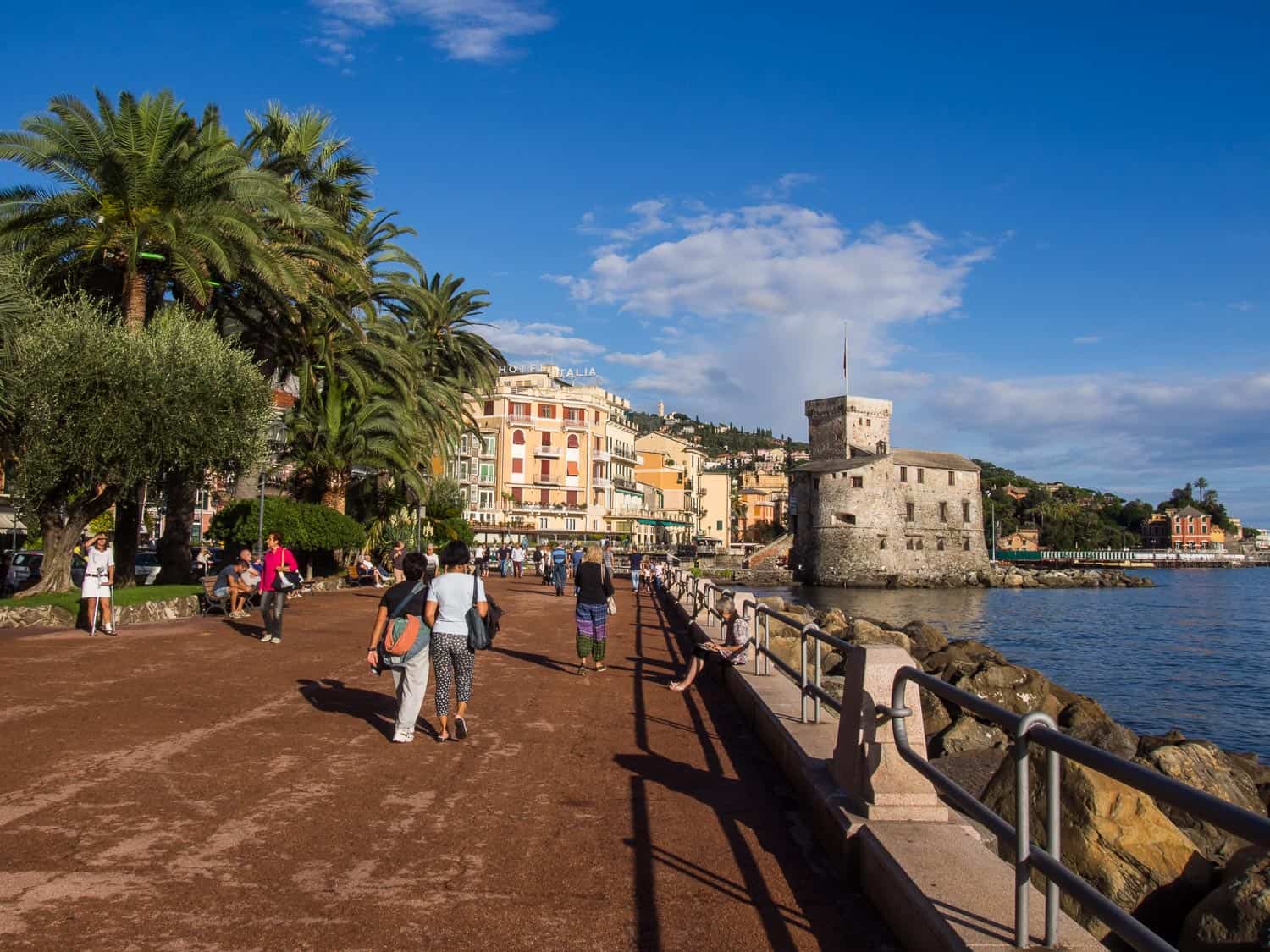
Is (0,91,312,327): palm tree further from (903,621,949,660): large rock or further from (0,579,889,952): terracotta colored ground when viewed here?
(903,621,949,660): large rock

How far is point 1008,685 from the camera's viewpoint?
16797mm

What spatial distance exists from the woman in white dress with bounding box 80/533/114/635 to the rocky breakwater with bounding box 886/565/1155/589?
7465 centimetres

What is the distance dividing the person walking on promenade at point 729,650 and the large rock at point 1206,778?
4.53 meters

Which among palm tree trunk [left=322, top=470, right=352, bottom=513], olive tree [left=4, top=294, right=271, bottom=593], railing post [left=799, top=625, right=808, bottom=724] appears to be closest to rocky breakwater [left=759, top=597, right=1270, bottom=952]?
railing post [left=799, top=625, right=808, bottom=724]

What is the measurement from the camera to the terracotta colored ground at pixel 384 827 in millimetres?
4715

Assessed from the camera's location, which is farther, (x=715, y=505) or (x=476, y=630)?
(x=715, y=505)

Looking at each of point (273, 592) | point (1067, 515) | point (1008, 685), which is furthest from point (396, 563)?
point (1067, 515)

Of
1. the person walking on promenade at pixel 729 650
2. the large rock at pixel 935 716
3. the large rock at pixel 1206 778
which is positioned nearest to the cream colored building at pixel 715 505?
the large rock at pixel 935 716

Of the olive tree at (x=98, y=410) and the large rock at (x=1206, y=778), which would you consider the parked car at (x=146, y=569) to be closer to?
the olive tree at (x=98, y=410)

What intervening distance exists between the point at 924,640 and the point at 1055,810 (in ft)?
78.4

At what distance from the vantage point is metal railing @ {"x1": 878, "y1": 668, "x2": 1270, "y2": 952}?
9.10 ft

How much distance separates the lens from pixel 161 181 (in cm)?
2058

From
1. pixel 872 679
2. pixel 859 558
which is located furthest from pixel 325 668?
pixel 859 558

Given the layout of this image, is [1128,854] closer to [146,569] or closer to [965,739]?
[965,739]
